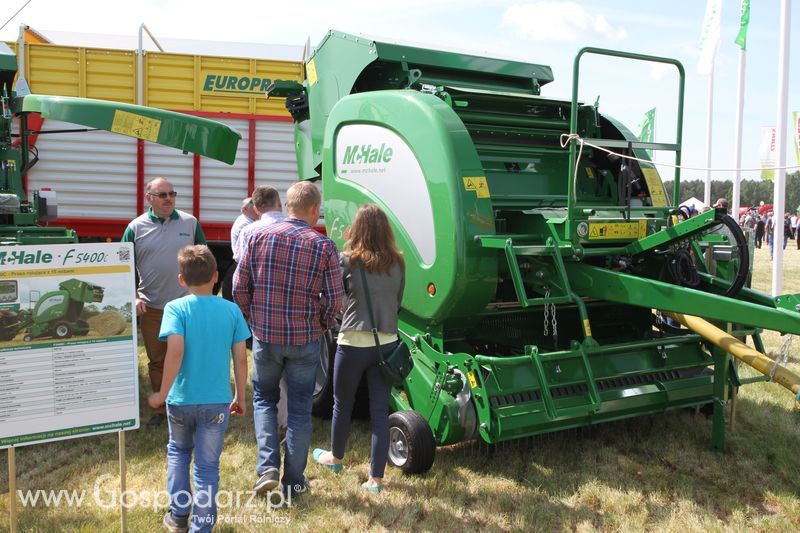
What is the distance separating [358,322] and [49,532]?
1.68 m

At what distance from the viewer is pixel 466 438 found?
3.79 meters

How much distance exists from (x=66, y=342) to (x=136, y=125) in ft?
4.63

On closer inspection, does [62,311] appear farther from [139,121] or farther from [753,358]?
[753,358]

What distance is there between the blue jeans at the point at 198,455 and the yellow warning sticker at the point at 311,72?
337 cm

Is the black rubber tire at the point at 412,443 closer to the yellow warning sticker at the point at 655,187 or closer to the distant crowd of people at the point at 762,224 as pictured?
the yellow warning sticker at the point at 655,187

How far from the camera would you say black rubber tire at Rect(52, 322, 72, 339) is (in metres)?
2.95

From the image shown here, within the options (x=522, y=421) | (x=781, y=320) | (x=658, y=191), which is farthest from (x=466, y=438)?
(x=658, y=191)

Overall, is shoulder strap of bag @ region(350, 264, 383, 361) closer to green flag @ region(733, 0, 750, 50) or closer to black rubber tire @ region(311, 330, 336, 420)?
black rubber tire @ region(311, 330, 336, 420)

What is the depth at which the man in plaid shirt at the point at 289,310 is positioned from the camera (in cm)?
333

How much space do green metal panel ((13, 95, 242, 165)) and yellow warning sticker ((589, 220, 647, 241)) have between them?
225 centimetres

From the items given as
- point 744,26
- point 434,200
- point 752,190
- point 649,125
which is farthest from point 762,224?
point 752,190

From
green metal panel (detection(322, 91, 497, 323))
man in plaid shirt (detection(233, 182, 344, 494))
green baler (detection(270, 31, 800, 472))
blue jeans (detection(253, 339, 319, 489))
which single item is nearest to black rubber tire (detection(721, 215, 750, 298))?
green baler (detection(270, 31, 800, 472))

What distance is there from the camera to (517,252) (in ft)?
12.5

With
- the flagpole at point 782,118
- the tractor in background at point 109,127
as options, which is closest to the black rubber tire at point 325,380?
the tractor in background at point 109,127
